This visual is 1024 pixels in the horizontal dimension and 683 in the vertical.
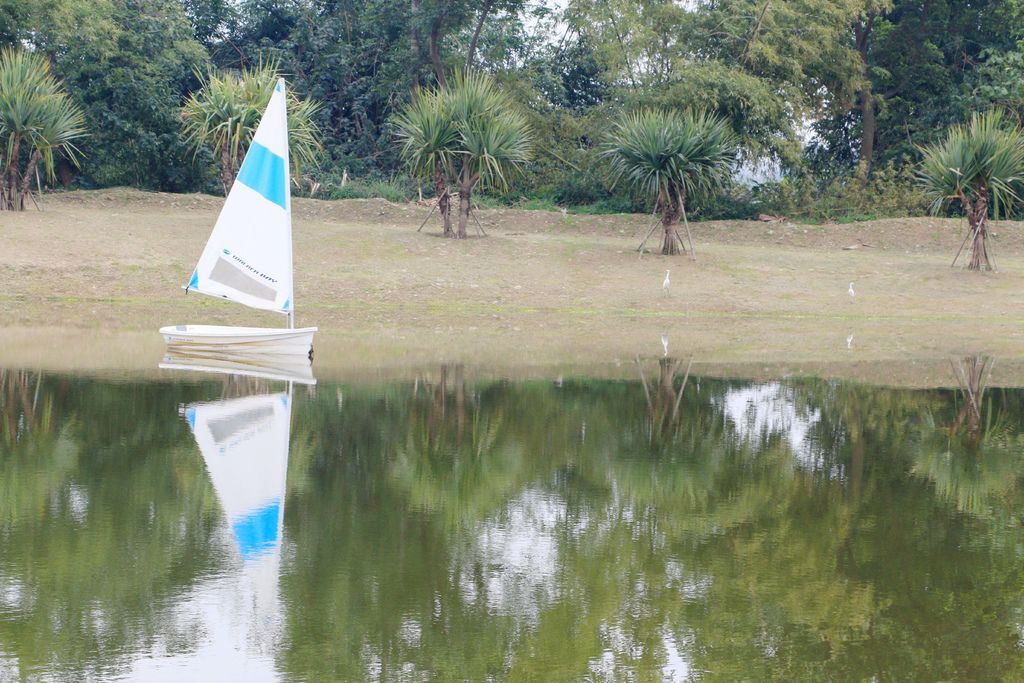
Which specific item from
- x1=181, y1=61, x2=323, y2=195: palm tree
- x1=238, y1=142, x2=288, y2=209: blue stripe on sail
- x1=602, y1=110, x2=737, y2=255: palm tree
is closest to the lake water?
x1=238, y1=142, x2=288, y2=209: blue stripe on sail

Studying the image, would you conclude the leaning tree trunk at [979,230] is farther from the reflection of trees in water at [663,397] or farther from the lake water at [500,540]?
the lake water at [500,540]

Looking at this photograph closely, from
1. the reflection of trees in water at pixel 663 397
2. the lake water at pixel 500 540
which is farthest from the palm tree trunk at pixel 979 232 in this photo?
the lake water at pixel 500 540

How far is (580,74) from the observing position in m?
47.2

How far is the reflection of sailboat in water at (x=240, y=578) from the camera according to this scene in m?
6.00

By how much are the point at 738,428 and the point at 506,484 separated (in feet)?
12.2

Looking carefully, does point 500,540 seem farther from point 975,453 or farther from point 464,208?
point 464,208

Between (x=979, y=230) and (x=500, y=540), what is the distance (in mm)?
24292

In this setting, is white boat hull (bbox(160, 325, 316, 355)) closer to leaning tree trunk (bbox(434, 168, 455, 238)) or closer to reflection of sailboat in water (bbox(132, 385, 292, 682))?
reflection of sailboat in water (bbox(132, 385, 292, 682))

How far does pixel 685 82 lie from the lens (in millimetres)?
35969

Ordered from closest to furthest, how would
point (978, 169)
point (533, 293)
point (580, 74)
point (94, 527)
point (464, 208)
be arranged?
point (94, 527), point (533, 293), point (978, 169), point (464, 208), point (580, 74)

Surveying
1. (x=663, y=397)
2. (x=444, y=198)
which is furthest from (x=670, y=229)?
(x=663, y=397)

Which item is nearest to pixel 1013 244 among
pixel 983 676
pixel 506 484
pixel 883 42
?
pixel 883 42

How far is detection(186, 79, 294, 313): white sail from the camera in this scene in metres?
19.2

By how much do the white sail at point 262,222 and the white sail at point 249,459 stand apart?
485cm
